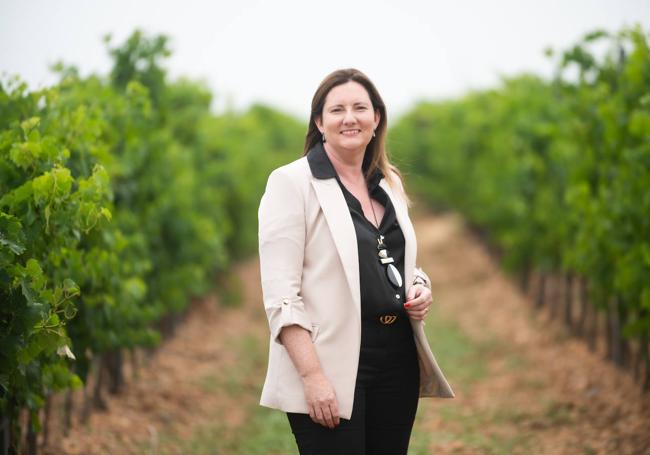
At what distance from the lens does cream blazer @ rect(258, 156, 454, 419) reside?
2801 millimetres

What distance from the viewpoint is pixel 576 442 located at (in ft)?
19.5

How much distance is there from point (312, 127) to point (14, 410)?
2.49m

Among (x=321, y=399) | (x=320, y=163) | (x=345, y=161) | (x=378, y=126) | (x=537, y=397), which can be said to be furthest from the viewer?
(x=537, y=397)

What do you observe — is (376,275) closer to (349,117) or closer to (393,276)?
(393,276)

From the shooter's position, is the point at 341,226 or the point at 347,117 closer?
the point at 341,226

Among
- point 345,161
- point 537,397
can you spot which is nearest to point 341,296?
point 345,161

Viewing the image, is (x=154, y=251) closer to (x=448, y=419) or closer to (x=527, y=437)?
(x=448, y=419)

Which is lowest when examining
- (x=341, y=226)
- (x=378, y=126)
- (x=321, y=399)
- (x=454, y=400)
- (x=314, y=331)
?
(x=454, y=400)

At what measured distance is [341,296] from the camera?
9.39ft

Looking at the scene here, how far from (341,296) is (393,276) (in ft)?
0.82

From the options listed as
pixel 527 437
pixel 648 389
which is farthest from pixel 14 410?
pixel 648 389

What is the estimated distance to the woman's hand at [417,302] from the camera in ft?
9.68

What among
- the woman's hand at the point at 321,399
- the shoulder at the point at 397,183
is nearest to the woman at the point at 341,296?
the woman's hand at the point at 321,399

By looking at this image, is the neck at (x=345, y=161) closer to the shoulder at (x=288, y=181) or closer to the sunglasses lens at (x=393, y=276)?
the shoulder at (x=288, y=181)
